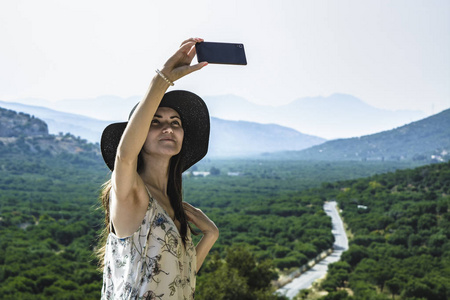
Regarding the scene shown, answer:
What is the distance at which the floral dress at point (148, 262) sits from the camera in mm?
1080

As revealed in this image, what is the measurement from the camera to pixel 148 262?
43.0 inches

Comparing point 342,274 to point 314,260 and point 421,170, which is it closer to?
point 314,260

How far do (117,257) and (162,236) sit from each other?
0.38 feet

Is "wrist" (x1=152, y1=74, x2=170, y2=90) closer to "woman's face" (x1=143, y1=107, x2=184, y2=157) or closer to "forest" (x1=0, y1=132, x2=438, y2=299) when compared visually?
"woman's face" (x1=143, y1=107, x2=184, y2=157)

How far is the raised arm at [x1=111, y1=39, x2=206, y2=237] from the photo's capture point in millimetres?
1026

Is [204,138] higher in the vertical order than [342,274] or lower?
higher

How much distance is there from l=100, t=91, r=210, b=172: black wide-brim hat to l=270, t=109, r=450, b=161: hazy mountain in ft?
393

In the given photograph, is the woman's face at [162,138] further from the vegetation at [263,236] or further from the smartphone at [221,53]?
the vegetation at [263,236]

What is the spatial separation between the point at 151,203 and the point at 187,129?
1.25 feet

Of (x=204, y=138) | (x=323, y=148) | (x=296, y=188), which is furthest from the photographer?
(x=323, y=148)

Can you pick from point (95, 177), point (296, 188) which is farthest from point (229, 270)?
point (95, 177)

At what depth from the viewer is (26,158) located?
251 ft

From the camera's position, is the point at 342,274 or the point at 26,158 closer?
the point at 342,274

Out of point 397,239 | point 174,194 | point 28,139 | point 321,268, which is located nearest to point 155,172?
point 174,194
